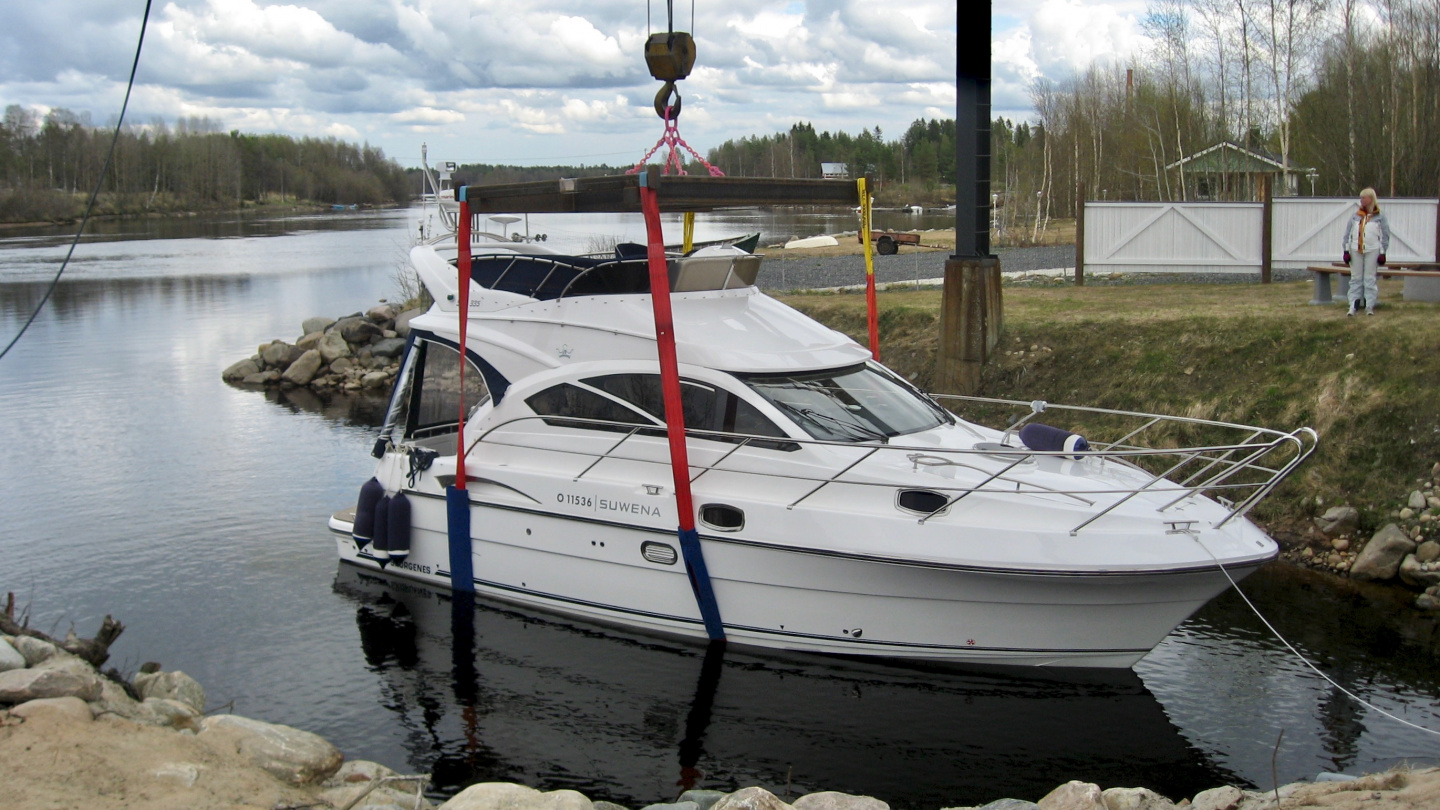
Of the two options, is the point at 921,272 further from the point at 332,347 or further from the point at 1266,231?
the point at 332,347

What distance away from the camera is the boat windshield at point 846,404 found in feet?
29.5

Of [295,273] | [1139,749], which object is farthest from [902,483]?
[295,273]

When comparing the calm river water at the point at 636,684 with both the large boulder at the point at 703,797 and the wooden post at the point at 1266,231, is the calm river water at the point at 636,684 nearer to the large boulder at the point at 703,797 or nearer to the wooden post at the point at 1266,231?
the large boulder at the point at 703,797

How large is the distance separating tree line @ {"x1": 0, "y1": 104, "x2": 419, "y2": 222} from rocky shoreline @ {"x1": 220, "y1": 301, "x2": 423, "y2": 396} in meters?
72.1

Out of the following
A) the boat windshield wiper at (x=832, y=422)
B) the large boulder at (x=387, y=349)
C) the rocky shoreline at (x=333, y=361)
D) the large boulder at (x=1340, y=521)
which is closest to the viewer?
the boat windshield wiper at (x=832, y=422)

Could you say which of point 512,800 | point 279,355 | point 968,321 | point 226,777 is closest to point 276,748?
point 226,777

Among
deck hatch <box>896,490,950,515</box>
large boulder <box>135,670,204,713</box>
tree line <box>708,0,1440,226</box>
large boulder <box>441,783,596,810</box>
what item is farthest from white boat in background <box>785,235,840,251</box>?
large boulder <box>441,783,596,810</box>

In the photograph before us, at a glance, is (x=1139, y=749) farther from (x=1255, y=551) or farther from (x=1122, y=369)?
(x=1122, y=369)

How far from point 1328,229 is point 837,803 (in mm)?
16598

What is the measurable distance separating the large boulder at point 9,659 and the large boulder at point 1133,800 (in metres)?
6.83

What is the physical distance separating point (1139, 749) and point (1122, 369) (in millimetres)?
7377

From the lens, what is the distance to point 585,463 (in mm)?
9484

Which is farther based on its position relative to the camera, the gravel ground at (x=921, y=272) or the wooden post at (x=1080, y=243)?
the gravel ground at (x=921, y=272)

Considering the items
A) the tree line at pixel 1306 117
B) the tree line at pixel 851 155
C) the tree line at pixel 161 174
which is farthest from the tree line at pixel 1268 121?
the tree line at pixel 161 174
